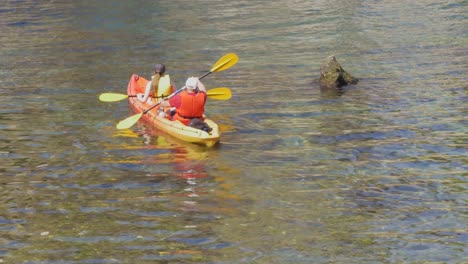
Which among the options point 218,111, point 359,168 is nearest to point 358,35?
point 218,111

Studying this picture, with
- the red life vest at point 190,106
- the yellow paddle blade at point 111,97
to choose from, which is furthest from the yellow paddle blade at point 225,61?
the yellow paddle blade at point 111,97

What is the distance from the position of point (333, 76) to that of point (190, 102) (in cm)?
558

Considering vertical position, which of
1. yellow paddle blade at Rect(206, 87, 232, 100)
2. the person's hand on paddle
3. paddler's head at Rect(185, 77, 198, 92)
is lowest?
the person's hand on paddle

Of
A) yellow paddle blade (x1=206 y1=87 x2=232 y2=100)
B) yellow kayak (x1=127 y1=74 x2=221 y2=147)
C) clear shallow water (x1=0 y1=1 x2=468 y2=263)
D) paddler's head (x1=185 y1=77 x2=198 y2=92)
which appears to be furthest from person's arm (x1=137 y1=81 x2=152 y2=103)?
paddler's head (x1=185 y1=77 x2=198 y2=92)

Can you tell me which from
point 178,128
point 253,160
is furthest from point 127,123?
point 253,160

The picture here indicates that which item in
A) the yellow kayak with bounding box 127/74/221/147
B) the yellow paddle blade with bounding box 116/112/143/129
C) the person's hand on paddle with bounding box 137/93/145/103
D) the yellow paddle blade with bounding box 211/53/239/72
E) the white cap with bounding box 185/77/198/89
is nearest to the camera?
the yellow kayak with bounding box 127/74/221/147

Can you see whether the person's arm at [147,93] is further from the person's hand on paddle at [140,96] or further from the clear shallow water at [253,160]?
the clear shallow water at [253,160]

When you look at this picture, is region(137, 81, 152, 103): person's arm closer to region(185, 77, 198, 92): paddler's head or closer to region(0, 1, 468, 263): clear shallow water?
region(0, 1, 468, 263): clear shallow water

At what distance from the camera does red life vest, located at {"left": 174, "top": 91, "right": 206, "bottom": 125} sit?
16141 mm

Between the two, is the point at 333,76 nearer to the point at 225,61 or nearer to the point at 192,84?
the point at 225,61

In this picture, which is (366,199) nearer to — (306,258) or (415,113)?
(306,258)

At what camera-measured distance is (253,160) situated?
14461 mm

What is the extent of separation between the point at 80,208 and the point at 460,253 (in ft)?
18.3

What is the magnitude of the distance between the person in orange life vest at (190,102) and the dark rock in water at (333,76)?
204 inches
